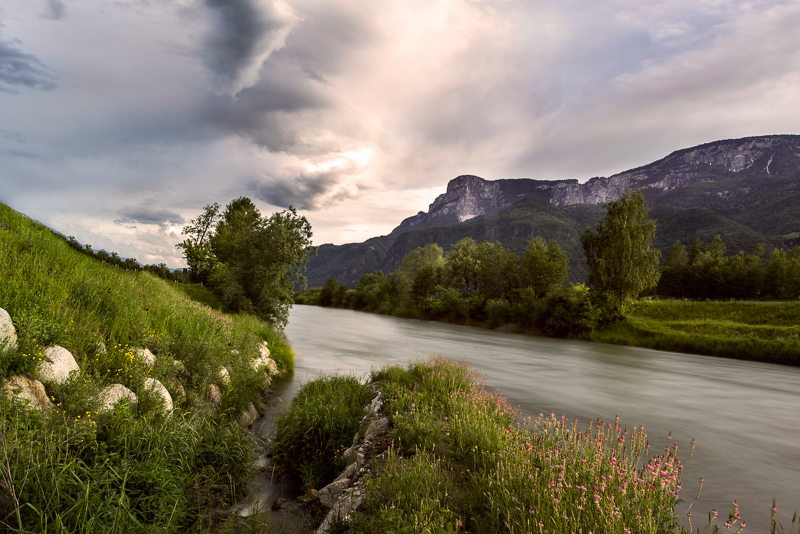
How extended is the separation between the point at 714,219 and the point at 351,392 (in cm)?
18931

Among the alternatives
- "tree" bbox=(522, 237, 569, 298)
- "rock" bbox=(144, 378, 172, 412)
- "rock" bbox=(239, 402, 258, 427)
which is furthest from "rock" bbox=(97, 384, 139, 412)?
"tree" bbox=(522, 237, 569, 298)

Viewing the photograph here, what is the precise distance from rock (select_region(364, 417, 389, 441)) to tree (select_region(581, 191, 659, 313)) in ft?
140

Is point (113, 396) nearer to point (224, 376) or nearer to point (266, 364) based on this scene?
point (224, 376)

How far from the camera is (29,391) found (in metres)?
4.64

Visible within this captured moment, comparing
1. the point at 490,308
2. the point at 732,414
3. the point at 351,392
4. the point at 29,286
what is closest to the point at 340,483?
the point at 351,392

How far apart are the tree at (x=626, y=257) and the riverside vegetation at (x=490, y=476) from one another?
135ft

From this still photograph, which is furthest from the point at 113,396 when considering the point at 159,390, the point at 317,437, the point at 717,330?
the point at 717,330

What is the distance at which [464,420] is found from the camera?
23.7ft

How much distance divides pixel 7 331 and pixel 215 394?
511 cm

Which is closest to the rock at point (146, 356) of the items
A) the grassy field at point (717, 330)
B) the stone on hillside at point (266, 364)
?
the stone on hillside at point (266, 364)

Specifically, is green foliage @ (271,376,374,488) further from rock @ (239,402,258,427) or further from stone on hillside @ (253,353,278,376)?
stone on hillside @ (253,353,278,376)

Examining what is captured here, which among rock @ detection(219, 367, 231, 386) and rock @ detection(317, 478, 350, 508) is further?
rock @ detection(219, 367, 231, 386)

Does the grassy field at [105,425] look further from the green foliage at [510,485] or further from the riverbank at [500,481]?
the green foliage at [510,485]

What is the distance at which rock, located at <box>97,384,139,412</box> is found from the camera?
5.33 m
